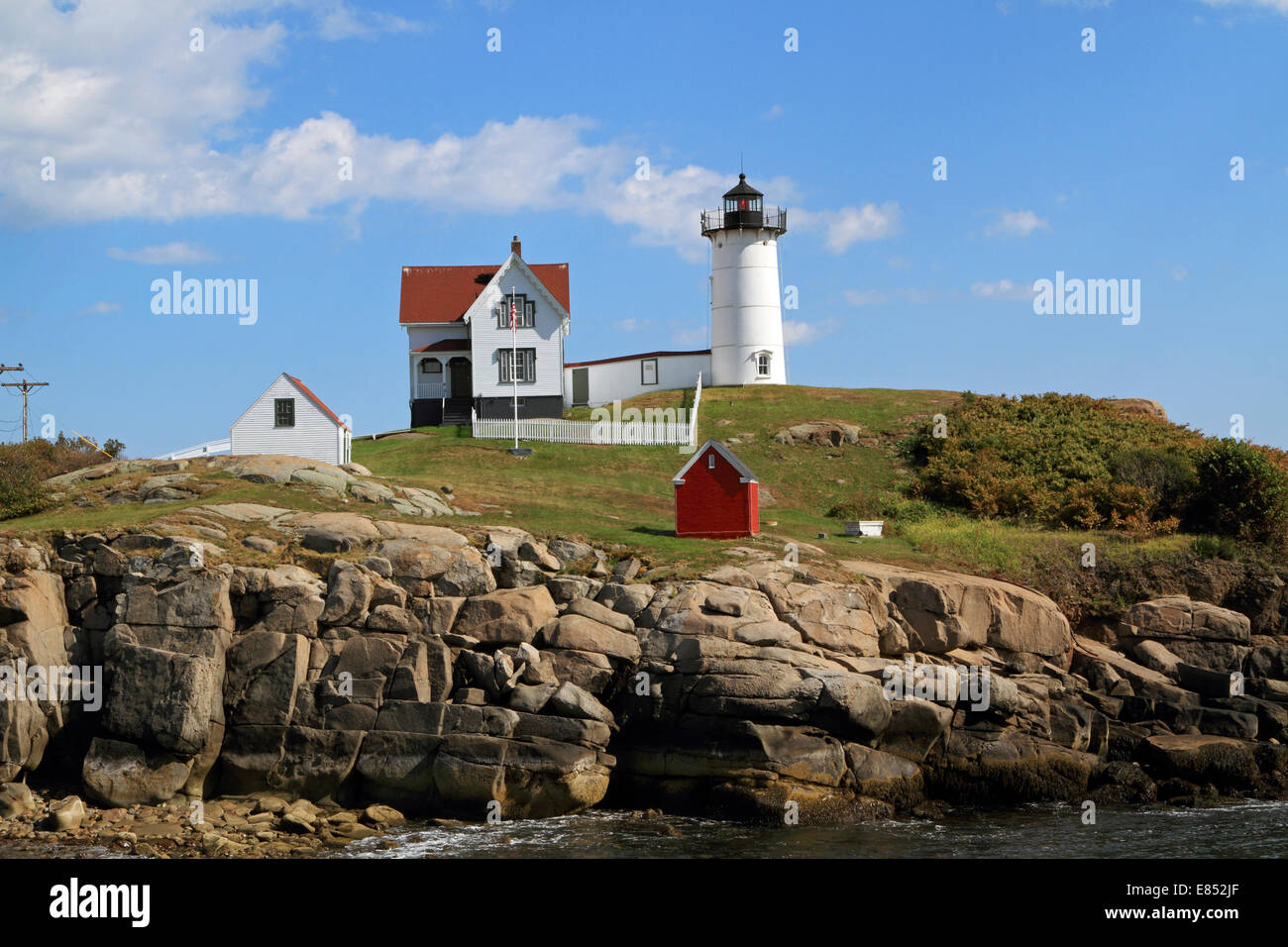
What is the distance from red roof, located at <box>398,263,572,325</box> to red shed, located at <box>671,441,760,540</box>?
2022cm

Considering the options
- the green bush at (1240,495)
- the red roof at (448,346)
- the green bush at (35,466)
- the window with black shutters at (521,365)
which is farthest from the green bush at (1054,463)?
the green bush at (35,466)

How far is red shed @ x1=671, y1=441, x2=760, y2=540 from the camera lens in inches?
1296

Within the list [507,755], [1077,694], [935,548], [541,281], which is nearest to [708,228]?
[541,281]

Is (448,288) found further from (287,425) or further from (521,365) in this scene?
(287,425)

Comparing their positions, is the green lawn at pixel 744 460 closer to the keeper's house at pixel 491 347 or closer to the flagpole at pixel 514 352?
the keeper's house at pixel 491 347

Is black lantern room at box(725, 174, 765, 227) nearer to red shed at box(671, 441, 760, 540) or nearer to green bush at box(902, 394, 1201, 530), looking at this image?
green bush at box(902, 394, 1201, 530)

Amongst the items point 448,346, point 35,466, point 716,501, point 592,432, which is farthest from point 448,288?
point 716,501

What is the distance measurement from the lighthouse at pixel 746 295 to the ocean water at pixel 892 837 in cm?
3626

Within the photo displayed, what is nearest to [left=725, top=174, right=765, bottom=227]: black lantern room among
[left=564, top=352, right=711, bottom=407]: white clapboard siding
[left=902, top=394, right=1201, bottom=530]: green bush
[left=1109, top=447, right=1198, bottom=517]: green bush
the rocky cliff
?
[left=564, top=352, right=711, bottom=407]: white clapboard siding

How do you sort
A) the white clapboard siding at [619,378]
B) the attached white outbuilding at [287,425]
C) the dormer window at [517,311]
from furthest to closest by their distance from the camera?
1. the white clapboard siding at [619,378]
2. the dormer window at [517,311]
3. the attached white outbuilding at [287,425]

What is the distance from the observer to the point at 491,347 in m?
50.8

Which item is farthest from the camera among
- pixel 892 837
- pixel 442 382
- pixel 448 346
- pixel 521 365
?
pixel 442 382

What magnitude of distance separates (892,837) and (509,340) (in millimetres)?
33259

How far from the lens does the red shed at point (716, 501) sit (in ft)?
108
